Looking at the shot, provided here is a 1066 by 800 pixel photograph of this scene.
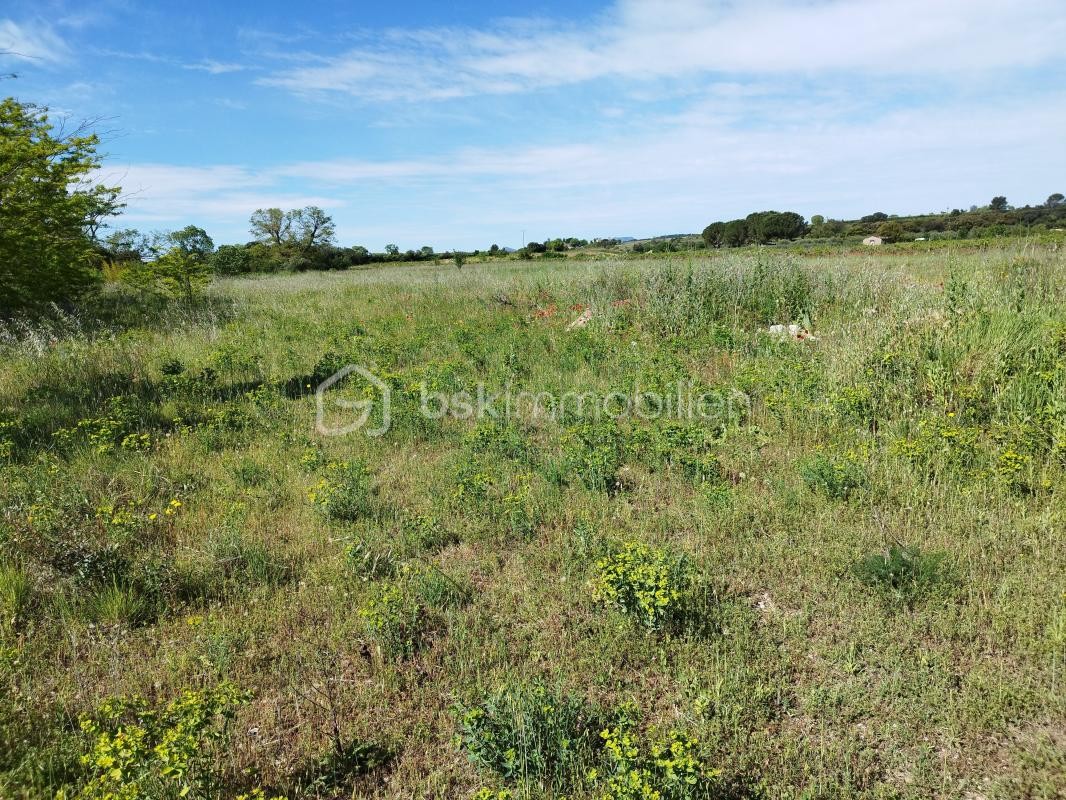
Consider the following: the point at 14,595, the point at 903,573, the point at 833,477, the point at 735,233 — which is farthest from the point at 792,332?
the point at 735,233

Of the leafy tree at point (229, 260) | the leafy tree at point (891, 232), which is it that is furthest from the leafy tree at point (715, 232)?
the leafy tree at point (229, 260)

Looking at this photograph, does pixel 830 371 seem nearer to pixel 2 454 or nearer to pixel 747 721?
pixel 747 721

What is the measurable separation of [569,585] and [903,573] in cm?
229

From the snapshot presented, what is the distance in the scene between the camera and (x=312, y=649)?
3.56 m

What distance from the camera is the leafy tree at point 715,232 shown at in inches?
2126

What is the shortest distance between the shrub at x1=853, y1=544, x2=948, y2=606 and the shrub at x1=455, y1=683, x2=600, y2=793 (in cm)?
227

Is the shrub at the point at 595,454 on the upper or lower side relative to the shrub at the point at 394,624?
upper

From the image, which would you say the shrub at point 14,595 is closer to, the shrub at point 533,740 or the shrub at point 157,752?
the shrub at point 157,752

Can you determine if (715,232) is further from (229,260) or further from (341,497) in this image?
(341,497)

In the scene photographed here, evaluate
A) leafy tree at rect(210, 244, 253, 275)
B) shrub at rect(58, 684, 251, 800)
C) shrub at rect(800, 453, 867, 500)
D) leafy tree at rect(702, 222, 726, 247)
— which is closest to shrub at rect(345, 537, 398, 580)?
shrub at rect(58, 684, 251, 800)

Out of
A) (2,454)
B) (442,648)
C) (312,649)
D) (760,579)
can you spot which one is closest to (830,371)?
(760,579)

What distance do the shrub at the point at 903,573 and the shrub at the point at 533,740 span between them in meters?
2.27

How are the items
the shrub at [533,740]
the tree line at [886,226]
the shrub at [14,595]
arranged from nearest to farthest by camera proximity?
1. the shrub at [533,740]
2. the shrub at [14,595]
3. the tree line at [886,226]

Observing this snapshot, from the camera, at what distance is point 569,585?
4098 millimetres
